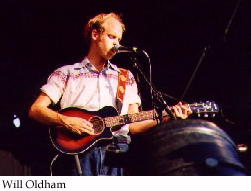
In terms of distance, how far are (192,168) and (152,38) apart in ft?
5.75

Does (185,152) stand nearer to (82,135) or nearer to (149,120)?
(82,135)

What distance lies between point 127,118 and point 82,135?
0.97 feet

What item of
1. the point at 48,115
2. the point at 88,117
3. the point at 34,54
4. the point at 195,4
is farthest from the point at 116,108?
the point at 195,4

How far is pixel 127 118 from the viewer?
2281 millimetres

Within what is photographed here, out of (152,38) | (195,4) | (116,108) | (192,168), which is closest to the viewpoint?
(192,168)

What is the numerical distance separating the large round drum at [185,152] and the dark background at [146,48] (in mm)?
1143

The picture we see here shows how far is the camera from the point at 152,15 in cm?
280

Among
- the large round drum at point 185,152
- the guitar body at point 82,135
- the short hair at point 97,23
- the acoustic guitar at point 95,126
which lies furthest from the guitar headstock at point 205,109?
the large round drum at point 185,152

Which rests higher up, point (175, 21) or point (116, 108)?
point (175, 21)

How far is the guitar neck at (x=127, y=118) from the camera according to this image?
219 cm

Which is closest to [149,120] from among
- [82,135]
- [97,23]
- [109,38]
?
[82,135]

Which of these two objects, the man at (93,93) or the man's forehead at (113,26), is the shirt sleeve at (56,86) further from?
the man's forehead at (113,26)

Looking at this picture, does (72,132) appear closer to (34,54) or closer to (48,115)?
(48,115)
